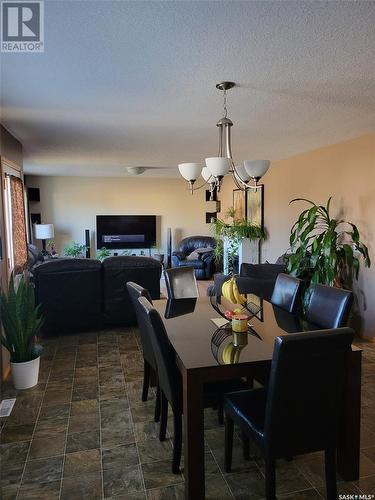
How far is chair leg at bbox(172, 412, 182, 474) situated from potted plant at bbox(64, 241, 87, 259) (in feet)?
23.0

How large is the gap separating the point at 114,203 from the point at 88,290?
487 centimetres

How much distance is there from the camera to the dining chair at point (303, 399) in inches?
60.9

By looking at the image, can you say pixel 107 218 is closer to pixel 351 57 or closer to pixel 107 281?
pixel 107 281

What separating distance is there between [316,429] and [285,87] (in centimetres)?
221

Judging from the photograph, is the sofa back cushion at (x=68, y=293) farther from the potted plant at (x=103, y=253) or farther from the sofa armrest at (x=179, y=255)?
the sofa armrest at (x=179, y=255)

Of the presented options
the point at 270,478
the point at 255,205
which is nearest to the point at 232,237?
the point at 255,205

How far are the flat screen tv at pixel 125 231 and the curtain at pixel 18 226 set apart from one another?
4631 millimetres

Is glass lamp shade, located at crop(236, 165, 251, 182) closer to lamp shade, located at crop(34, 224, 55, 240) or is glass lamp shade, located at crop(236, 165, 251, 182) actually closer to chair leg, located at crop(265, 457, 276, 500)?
chair leg, located at crop(265, 457, 276, 500)

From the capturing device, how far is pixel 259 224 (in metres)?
6.82

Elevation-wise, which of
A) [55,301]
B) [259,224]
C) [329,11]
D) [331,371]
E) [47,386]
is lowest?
[47,386]

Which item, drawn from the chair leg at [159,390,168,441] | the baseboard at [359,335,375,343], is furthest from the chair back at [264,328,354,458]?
the baseboard at [359,335,375,343]

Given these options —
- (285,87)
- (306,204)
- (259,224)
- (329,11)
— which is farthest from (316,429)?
(259,224)

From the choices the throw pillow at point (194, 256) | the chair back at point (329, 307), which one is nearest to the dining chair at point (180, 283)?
the chair back at point (329, 307)

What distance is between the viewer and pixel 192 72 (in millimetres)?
2250
